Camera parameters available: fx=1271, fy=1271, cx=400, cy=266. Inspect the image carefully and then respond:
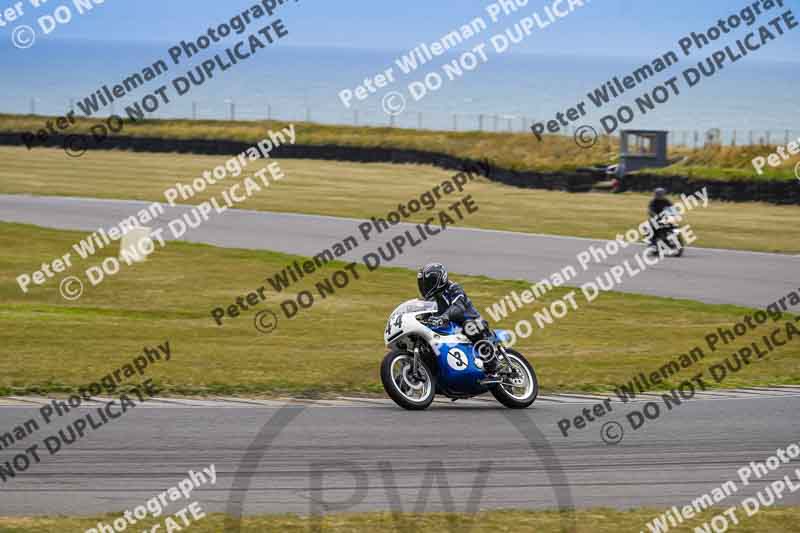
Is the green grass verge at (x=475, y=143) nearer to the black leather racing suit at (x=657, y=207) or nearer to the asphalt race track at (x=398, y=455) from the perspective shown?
the black leather racing suit at (x=657, y=207)

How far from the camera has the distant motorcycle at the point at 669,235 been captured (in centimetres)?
2902

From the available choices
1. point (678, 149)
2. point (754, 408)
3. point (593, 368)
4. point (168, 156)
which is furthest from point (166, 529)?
point (168, 156)

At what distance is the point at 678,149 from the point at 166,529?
4840 centimetres

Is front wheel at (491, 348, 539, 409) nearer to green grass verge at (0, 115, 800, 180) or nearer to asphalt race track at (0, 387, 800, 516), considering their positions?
asphalt race track at (0, 387, 800, 516)

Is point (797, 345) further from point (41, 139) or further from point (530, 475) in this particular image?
point (41, 139)

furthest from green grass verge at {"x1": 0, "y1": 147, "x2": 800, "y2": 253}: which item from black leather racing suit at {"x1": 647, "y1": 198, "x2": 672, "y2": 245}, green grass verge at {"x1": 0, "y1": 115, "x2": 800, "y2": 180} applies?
black leather racing suit at {"x1": 647, "y1": 198, "x2": 672, "y2": 245}

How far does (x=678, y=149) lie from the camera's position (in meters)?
54.0

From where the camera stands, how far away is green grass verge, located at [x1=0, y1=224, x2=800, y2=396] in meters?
14.4

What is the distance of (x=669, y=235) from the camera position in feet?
96.5

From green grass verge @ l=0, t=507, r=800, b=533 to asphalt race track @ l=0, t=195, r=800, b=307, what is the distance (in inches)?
572

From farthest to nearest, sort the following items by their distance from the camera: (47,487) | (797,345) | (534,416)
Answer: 1. (797,345)
2. (534,416)
3. (47,487)

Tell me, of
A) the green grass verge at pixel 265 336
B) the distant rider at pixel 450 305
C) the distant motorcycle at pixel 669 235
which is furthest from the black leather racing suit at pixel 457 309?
the distant motorcycle at pixel 669 235

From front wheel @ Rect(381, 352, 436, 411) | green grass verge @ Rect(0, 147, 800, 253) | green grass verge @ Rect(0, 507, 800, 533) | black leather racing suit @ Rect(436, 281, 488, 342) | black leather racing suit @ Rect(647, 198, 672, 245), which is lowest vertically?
green grass verge @ Rect(0, 507, 800, 533)

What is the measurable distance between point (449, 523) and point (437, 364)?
4.31m
